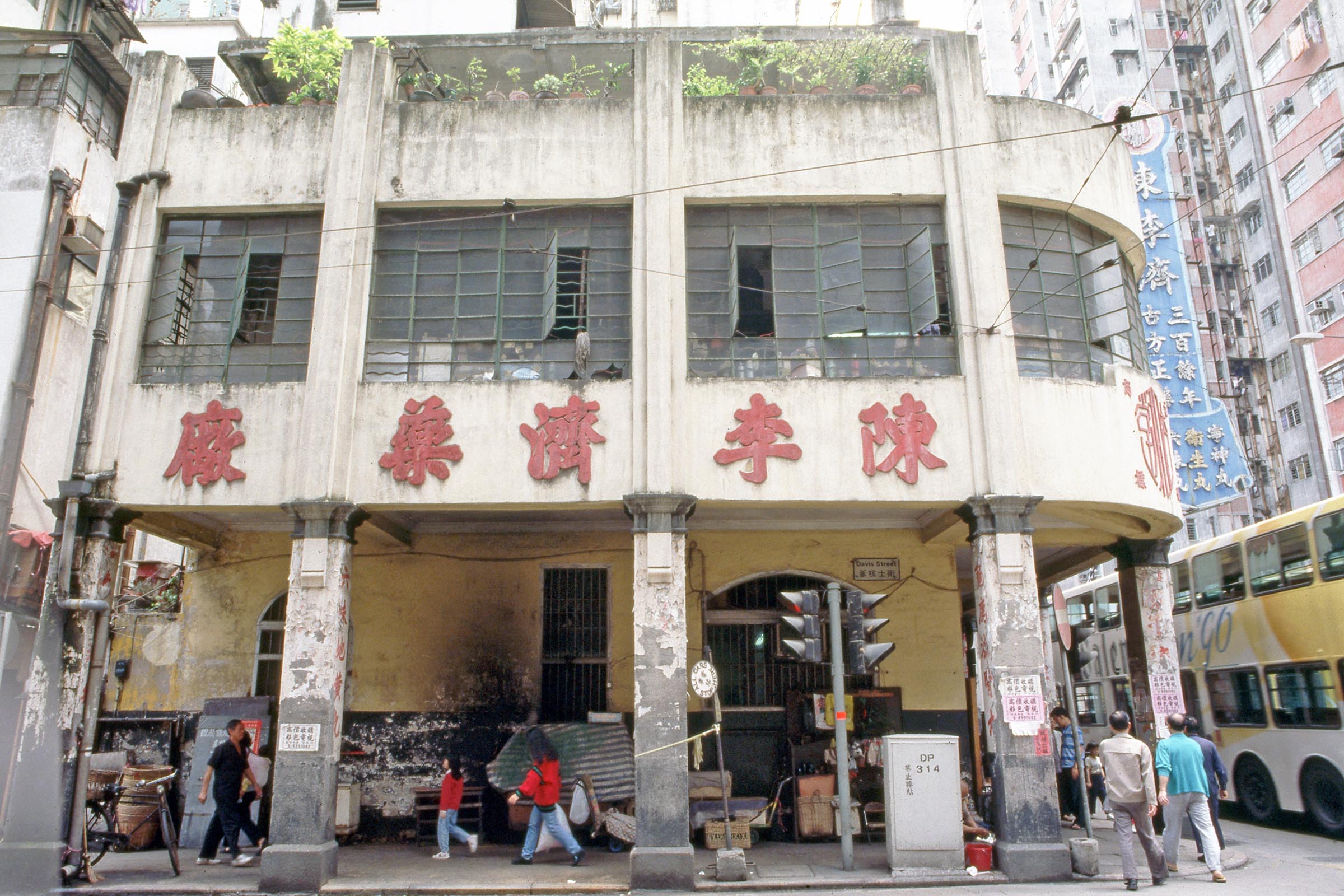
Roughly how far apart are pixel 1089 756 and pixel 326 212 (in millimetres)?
13605

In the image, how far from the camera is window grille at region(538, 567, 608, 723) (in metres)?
12.7

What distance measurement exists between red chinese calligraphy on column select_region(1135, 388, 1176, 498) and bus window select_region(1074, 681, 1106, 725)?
7.56 m

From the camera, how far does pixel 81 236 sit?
572 inches

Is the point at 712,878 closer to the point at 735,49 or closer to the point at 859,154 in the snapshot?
the point at 859,154

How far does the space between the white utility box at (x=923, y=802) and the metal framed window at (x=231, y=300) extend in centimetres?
827

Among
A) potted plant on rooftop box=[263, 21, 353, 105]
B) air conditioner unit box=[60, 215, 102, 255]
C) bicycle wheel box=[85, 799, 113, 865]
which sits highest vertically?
potted plant on rooftop box=[263, 21, 353, 105]

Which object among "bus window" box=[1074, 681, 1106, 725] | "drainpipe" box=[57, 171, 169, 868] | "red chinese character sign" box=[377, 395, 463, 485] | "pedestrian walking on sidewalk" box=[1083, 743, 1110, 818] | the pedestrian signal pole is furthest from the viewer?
"bus window" box=[1074, 681, 1106, 725]

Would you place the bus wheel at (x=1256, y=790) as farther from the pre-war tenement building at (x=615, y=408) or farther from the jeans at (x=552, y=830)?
the jeans at (x=552, y=830)

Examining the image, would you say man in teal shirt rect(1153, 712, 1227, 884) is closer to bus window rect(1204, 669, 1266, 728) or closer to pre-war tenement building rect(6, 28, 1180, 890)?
pre-war tenement building rect(6, 28, 1180, 890)

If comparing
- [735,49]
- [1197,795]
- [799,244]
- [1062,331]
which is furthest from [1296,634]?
[735,49]

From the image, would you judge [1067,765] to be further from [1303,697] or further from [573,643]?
[573,643]

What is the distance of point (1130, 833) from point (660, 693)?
468 cm

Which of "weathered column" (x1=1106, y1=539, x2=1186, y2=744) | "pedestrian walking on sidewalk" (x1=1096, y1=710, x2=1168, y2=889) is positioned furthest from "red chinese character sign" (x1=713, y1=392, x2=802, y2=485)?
"weathered column" (x1=1106, y1=539, x2=1186, y2=744)

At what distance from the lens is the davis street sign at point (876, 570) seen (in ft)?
42.6
